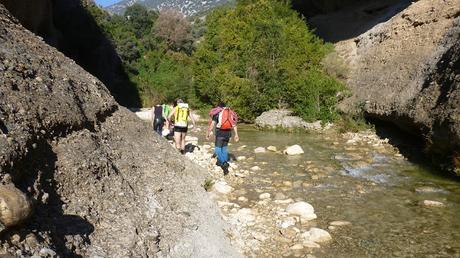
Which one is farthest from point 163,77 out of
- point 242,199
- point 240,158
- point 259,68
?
point 242,199

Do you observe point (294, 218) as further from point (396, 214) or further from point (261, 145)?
point (261, 145)

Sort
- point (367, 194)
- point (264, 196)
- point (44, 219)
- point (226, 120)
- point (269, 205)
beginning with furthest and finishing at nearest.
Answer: point (226, 120) < point (367, 194) < point (264, 196) < point (269, 205) < point (44, 219)

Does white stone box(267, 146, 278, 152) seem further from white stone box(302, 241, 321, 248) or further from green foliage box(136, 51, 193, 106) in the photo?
green foliage box(136, 51, 193, 106)

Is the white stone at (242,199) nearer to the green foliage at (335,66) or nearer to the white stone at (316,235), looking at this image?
the white stone at (316,235)

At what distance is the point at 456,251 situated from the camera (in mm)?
7684

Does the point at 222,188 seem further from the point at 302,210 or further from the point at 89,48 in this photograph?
the point at 89,48

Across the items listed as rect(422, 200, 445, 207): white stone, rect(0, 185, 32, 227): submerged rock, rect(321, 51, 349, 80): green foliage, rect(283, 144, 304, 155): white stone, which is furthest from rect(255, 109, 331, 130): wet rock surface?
rect(0, 185, 32, 227): submerged rock

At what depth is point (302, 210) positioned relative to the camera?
9.44 m

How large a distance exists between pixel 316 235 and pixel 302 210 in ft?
4.34

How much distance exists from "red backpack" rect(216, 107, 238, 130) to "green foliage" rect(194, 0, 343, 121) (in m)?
12.7

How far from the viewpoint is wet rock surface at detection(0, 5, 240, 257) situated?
552cm

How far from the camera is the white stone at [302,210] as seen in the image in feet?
30.6

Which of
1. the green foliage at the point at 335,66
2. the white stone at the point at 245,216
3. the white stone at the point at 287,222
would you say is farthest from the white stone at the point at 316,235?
the green foliage at the point at 335,66

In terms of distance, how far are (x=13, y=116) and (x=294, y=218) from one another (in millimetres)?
5442
